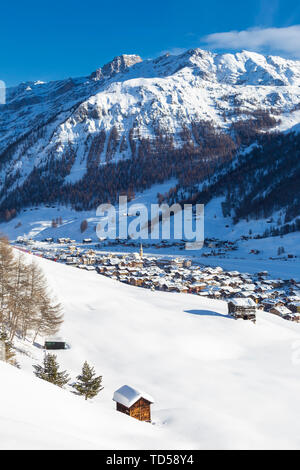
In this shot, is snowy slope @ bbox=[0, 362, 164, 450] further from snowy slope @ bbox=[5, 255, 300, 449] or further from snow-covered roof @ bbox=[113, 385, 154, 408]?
snow-covered roof @ bbox=[113, 385, 154, 408]

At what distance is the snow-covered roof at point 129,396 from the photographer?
13.0 metres

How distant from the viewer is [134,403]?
13.0m

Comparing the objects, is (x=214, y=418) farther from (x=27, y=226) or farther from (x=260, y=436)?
(x=27, y=226)

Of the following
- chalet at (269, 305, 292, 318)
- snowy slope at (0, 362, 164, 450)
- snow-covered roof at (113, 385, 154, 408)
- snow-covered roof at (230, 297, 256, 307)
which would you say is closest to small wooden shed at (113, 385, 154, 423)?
snow-covered roof at (113, 385, 154, 408)

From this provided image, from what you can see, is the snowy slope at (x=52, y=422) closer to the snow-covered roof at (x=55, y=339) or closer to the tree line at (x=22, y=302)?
the tree line at (x=22, y=302)

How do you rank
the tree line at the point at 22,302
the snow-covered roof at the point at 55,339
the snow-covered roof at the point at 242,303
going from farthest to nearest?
the snow-covered roof at the point at 242,303, the snow-covered roof at the point at 55,339, the tree line at the point at 22,302

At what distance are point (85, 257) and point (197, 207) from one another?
62614mm

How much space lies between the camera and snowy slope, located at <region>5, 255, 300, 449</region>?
34.7 feet

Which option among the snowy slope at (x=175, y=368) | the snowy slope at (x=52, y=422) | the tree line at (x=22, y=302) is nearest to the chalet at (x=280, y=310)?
the snowy slope at (x=175, y=368)

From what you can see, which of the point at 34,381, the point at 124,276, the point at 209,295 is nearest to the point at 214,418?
the point at 34,381

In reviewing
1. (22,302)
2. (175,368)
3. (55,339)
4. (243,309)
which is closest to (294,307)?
(243,309)

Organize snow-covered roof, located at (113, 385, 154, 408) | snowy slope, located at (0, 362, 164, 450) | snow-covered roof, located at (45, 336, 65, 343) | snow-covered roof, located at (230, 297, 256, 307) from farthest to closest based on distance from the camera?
snow-covered roof, located at (230, 297, 256, 307)
snow-covered roof, located at (45, 336, 65, 343)
snow-covered roof, located at (113, 385, 154, 408)
snowy slope, located at (0, 362, 164, 450)

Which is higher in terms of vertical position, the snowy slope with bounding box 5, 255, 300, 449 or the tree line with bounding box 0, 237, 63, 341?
the tree line with bounding box 0, 237, 63, 341

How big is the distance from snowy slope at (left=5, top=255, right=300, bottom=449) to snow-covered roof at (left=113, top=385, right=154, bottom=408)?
74 cm
